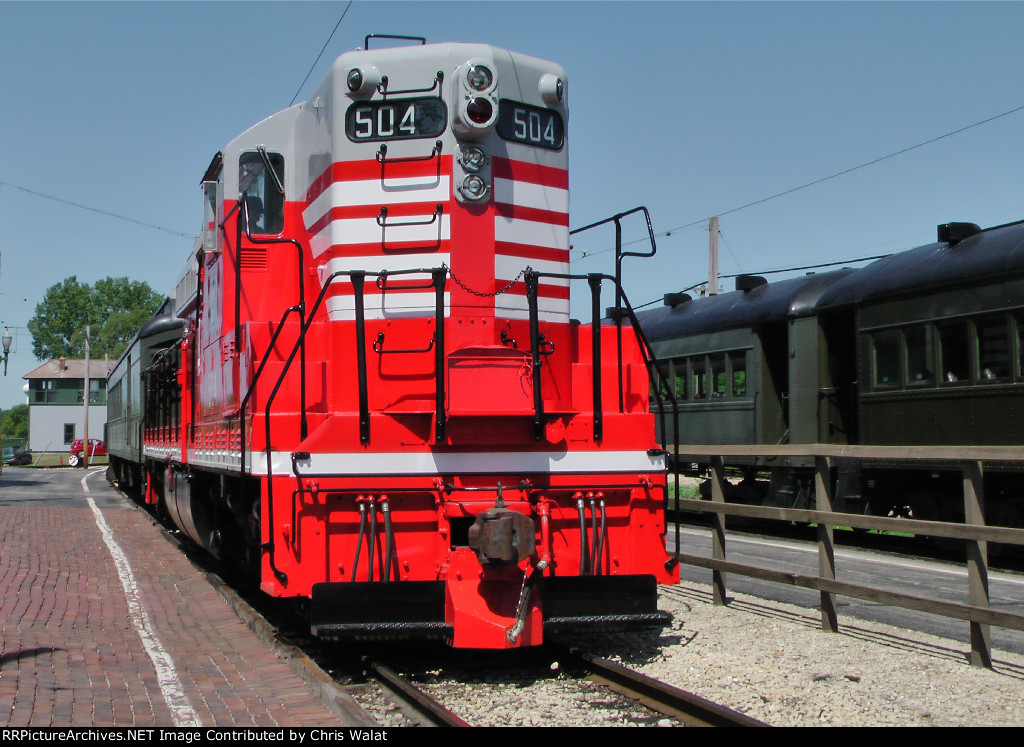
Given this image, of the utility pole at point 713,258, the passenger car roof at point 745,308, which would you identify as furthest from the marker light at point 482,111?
the utility pole at point 713,258

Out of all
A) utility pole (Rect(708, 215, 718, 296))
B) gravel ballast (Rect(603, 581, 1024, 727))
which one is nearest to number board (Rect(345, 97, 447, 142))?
Answer: gravel ballast (Rect(603, 581, 1024, 727))

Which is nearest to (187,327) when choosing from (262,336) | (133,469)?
(262,336)

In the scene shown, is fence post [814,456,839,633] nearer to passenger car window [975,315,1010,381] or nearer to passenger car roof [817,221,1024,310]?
passenger car window [975,315,1010,381]

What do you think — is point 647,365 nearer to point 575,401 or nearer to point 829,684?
point 575,401

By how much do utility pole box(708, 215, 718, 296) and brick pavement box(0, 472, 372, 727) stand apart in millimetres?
15765

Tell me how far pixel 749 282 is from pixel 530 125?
431 inches

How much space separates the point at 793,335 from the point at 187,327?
8.67 metres

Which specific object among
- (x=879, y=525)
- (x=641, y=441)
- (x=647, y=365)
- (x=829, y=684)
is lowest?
(x=829, y=684)

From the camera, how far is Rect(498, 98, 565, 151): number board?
6996 mm

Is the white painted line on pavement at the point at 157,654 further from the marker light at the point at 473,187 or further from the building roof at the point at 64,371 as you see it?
the building roof at the point at 64,371

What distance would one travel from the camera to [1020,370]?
435 inches

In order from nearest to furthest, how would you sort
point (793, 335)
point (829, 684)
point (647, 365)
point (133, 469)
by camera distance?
point (829, 684) < point (647, 365) < point (793, 335) < point (133, 469)

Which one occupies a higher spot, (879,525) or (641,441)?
(641,441)

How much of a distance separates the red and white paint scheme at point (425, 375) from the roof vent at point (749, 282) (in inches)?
416
